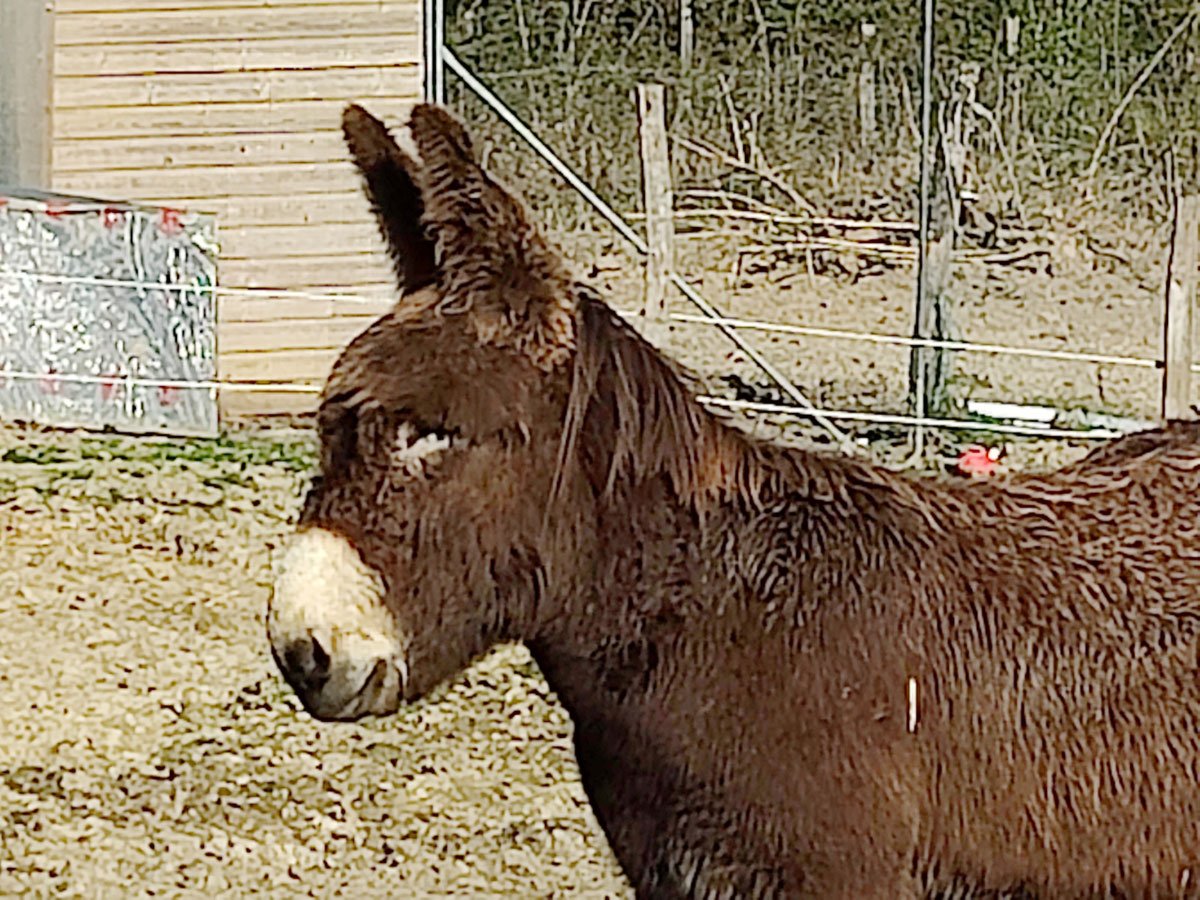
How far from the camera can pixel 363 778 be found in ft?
17.1

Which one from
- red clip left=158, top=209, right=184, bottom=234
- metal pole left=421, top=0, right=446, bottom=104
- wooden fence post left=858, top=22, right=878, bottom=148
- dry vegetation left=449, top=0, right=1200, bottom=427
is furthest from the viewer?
wooden fence post left=858, top=22, right=878, bottom=148

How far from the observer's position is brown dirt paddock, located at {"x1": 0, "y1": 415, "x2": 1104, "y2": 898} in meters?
4.69

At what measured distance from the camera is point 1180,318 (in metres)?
7.58

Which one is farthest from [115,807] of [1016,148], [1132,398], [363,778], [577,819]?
[1016,148]

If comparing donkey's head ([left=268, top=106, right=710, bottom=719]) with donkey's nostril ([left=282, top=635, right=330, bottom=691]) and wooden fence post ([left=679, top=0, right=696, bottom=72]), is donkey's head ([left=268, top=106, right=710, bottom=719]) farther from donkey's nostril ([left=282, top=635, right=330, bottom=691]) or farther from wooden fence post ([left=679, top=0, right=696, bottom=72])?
wooden fence post ([left=679, top=0, right=696, bottom=72])

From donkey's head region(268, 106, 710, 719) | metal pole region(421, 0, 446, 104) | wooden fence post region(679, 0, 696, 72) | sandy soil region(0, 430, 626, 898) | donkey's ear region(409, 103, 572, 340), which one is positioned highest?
wooden fence post region(679, 0, 696, 72)

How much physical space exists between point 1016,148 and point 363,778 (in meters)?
10.5

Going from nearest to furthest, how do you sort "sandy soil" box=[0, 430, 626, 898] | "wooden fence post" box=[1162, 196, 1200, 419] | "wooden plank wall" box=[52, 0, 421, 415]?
"sandy soil" box=[0, 430, 626, 898] < "wooden fence post" box=[1162, 196, 1200, 419] < "wooden plank wall" box=[52, 0, 421, 415]

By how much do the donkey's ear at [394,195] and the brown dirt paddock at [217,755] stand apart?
2.17 meters

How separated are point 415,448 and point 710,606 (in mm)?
487

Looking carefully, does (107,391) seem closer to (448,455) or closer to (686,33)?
(448,455)

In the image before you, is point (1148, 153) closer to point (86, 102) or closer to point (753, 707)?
point (86, 102)

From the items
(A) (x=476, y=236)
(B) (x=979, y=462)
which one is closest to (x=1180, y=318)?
(B) (x=979, y=462)

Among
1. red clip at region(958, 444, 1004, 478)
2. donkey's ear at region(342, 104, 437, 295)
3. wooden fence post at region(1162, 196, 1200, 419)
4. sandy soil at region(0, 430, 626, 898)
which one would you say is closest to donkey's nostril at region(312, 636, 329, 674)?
donkey's ear at region(342, 104, 437, 295)
